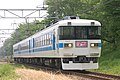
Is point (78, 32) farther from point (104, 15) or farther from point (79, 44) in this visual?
point (104, 15)

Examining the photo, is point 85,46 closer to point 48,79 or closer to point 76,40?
point 76,40

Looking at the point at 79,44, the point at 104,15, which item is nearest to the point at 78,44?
the point at 79,44

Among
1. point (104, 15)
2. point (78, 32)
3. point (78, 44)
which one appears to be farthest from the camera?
point (104, 15)

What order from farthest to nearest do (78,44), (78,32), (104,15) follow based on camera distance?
(104,15) → (78,32) → (78,44)

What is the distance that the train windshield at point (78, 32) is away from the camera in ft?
64.8

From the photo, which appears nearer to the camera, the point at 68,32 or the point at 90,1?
the point at 68,32

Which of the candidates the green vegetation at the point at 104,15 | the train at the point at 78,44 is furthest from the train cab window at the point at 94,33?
the green vegetation at the point at 104,15

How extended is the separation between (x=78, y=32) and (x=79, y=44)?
0.71 metres

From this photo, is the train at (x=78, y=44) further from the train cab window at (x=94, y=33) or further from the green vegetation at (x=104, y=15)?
the green vegetation at (x=104, y=15)

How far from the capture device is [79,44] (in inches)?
773

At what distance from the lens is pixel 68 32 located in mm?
19891

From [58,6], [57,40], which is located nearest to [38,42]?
[57,40]

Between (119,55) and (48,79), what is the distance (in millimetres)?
16264

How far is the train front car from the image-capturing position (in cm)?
1953
